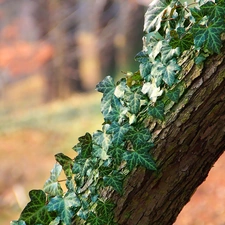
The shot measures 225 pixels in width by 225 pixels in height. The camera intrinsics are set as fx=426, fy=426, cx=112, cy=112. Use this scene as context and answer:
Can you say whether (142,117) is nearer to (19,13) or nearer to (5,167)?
(5,167)

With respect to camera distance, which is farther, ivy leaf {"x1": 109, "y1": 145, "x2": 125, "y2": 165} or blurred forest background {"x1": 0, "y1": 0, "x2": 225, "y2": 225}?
blurred forest background {"x1": 0, "y1": 0, "x2": 225, "y2": 225}

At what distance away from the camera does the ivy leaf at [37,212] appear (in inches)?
48.4

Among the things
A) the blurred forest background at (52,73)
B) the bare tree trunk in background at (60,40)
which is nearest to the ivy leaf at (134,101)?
the blurred forest background at (52,73)

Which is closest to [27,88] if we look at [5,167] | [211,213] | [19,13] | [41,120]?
[19,13]

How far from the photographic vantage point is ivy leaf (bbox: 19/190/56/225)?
48.4 inches

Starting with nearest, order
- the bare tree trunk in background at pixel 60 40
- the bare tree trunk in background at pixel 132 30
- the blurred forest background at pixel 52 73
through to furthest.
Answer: the blurred forest background at pixel 52 73, the bare tree trunk in background at pixel 132 30, the bare tree trunk in background at pixel 60 40

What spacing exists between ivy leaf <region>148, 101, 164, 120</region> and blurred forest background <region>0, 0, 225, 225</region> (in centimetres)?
240

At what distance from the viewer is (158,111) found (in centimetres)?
111

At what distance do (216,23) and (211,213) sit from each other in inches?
85.1

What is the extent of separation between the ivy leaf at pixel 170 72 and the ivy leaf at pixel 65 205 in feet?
1.37

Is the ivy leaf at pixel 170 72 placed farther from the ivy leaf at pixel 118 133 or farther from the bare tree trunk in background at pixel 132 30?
the bare tree trunk in background at pixel 132 30

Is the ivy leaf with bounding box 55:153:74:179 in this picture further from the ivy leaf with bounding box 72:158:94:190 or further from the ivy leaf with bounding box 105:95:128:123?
the ivy leaf with bounding box 105:95:128:123

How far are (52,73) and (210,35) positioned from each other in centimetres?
749

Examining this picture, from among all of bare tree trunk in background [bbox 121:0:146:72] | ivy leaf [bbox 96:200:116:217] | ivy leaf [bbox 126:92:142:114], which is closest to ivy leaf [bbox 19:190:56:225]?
ivy leaf [bbox 96:200:116:217]
